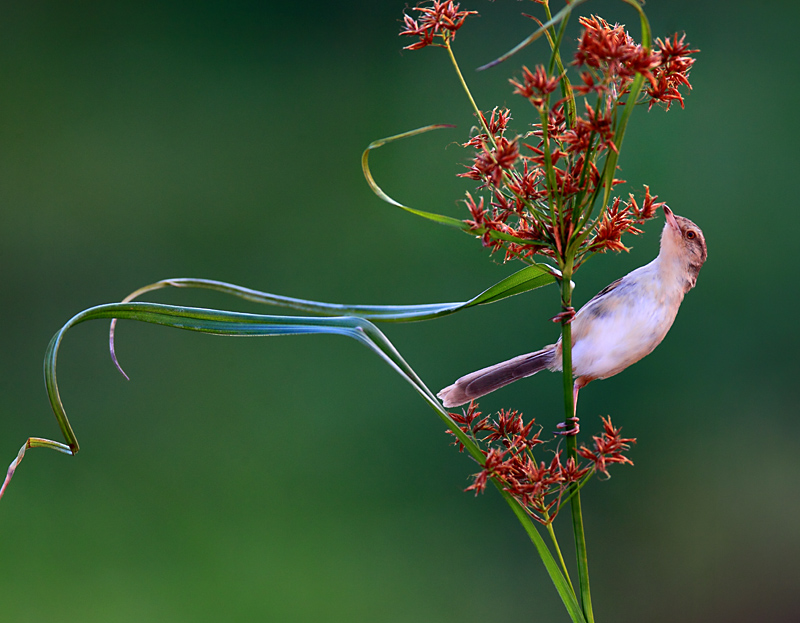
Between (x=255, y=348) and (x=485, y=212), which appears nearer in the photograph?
(x=485, y=212)

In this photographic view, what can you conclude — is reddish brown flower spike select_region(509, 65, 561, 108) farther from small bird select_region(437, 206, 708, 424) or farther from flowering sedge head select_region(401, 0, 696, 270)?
small bird select_region(437, 206, 708, 424)

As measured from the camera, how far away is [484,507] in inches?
83.7

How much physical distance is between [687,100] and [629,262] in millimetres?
546

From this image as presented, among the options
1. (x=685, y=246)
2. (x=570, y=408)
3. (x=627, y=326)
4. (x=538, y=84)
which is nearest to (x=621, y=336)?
(x=627, y=326)

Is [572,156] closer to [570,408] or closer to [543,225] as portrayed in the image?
[543,225]

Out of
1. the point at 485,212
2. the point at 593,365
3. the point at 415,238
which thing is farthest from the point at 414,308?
the point at 415,238

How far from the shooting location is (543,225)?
0.48 m

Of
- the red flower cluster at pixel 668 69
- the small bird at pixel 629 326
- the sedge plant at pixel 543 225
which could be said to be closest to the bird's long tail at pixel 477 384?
the small bird at pixel 629 326

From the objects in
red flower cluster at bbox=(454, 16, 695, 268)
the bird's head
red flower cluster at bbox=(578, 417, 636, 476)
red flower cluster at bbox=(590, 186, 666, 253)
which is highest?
red flower cluster at bbox=(454, 16, 695, 268)

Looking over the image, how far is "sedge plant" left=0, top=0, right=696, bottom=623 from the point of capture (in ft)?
1.43

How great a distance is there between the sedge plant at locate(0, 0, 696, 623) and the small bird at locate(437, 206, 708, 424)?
0.45 feet

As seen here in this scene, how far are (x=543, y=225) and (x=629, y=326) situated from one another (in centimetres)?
26

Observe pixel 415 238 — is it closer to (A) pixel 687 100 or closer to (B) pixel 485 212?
(A) pixel 687 100

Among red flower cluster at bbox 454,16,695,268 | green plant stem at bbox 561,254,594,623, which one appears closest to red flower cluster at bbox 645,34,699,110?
red flower cluster at bbox 454,16,695,268
